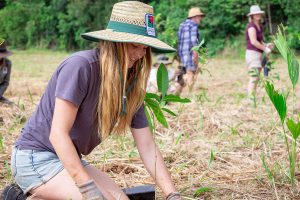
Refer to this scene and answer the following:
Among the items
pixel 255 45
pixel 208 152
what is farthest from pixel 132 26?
pixel 255 45

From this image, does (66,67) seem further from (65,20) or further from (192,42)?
(65,20)

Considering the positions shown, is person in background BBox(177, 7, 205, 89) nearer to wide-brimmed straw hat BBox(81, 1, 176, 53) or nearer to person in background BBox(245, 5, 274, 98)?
person in background BBox(245, 5, 274, 98)

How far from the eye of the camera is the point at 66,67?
189 centimetres

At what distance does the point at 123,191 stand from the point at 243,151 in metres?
1.39

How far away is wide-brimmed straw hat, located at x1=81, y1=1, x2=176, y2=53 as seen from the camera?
185 centimetres

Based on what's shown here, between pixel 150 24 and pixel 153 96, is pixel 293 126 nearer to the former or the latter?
pixel 153 96

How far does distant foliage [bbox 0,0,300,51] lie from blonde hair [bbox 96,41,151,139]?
516 inches

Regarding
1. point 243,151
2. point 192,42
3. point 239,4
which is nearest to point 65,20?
point 239,4

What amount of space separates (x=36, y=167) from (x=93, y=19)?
20136 mm

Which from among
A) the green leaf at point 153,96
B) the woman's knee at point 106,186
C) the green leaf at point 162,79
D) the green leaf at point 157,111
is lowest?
the woman's knee at point 106,186

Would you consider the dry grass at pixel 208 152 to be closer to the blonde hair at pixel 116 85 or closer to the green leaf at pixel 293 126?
the green leaf at pixel 293 126

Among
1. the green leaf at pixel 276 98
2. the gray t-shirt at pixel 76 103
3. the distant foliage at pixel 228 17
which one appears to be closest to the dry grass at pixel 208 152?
the green leaf at pixel 276 98

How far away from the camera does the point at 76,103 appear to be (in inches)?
73.9

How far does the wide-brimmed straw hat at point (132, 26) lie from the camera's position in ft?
6.08
